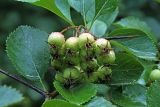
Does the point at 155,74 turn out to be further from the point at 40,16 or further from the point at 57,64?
the point at 40,16

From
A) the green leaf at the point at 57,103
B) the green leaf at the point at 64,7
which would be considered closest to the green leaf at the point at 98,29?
the green leaf at the point at 64,7

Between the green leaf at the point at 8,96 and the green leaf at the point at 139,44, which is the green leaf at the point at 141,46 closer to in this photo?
the green leaf at the point at 139,44

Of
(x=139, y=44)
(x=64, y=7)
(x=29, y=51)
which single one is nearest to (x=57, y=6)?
(x=64, y=7)

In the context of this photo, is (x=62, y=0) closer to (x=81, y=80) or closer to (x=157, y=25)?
(x=81, y=80)

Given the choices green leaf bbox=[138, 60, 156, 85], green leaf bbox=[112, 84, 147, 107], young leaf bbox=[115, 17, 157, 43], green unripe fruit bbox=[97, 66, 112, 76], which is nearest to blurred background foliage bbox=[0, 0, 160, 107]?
young leaf bbox=[115, 17, 157, 43]

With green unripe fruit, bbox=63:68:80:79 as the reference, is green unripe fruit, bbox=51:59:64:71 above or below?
above

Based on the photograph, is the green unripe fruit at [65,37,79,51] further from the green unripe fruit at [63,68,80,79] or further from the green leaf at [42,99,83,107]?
Result: the green leaf at [42,99,83,107]

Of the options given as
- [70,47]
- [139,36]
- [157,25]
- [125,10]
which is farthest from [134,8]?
[70,47]
